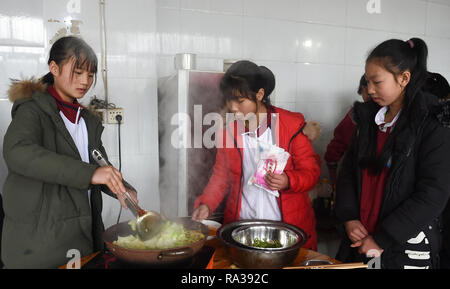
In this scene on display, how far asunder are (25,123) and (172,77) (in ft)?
4.03

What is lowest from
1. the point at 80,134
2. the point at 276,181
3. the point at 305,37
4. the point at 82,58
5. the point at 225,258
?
the point at 225,258

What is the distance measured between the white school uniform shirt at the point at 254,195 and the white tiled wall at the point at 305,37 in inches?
48.5

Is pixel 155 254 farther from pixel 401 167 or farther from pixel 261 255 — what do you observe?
pixel 401 167

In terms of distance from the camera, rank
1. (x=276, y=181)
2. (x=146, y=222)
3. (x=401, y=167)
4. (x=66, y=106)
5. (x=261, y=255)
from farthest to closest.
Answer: (x=276, y=181) < (x=66, y=106) < (x=401, y=167) < (x=146, y=222) < (x=261, y=255)

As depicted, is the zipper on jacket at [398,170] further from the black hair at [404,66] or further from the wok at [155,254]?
the wok at [155,254]

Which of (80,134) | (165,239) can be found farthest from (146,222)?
(80,134)

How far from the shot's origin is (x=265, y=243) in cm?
138

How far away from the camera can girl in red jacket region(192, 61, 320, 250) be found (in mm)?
1855

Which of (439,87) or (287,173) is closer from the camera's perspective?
(287,173)

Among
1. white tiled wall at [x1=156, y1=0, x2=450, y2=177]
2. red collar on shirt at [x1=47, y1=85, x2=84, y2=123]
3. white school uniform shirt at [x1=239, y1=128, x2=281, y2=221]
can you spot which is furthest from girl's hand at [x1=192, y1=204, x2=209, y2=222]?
white tiled wall at [x1=156, y1=0, x2=450, y2=177]

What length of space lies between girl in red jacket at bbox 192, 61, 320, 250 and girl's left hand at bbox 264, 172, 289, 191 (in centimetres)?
7

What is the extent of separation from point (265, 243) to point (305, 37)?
247 cm

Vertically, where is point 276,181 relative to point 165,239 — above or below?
above
